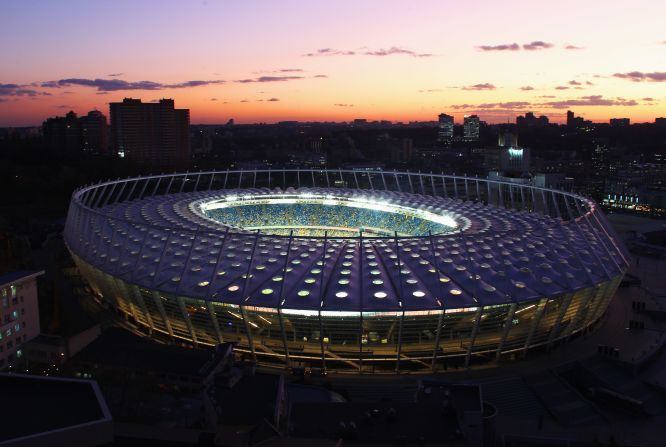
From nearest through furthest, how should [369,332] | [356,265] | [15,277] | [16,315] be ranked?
[369,332] → [356,265] → [16,315] → [15,277]

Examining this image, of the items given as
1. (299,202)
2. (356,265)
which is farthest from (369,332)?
(299,202)

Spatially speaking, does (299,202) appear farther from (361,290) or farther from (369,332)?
(369,332)

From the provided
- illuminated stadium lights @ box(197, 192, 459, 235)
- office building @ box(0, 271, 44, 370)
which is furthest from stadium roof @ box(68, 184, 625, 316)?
illuminated stadium lights @ box(197, 192, 459, 235)

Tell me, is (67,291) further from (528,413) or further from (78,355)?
(528,413)

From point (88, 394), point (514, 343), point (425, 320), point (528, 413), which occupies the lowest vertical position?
point (528, 413)

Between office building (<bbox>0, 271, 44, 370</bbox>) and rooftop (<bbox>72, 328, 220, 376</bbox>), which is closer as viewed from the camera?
rooftop (<bbox>72, 328, 220, 376</bbox>)

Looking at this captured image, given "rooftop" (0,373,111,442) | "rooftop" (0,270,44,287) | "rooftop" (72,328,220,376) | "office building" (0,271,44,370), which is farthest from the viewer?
"rooftop" (0,270,44,287)

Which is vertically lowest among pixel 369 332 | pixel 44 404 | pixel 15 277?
pixel 369 332

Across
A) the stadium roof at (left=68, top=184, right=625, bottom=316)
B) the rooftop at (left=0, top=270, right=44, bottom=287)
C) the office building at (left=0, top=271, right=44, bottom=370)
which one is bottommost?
the office building at (left=0, top=271, right=44, bottom=370)

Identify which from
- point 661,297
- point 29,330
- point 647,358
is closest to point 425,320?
point 647,358

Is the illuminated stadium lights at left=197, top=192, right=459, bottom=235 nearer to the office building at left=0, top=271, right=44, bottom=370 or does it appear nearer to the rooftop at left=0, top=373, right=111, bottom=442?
the office building at left=0, top=271, right=44, bottom=370

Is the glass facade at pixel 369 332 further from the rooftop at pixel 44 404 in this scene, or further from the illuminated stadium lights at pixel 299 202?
the illuminated stadium lights at pixel 299 202
